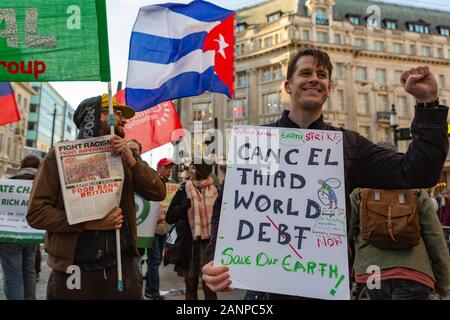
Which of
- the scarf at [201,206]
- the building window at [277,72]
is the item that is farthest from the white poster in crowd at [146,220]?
the building window at [277,72]

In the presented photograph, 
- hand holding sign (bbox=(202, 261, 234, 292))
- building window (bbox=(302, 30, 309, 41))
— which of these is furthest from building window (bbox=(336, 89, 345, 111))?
hand holding sign (bbox=(202, 261, 234, 292))

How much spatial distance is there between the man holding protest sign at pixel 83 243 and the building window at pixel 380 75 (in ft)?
171

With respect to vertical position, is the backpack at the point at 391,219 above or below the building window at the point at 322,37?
below

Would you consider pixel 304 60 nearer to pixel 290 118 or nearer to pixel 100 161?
pixel 290 118

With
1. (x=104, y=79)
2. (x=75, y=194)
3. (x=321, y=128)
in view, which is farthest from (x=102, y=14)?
(x=321, y=128)

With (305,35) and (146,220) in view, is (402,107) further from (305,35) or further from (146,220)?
(146,220)

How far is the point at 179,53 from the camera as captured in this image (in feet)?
17.4

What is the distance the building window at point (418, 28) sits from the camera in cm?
5525

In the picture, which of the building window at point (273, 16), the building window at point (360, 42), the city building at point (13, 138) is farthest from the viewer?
the city building at point (13, 138)

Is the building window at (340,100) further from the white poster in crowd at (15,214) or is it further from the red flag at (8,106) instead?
the white poster in crowd at (15,214)

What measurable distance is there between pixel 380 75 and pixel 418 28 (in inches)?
490

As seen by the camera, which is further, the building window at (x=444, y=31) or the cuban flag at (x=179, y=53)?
the building window at (x=444, y=31)

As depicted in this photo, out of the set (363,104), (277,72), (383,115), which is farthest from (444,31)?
(277,72)

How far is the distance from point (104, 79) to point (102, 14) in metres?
0.52
